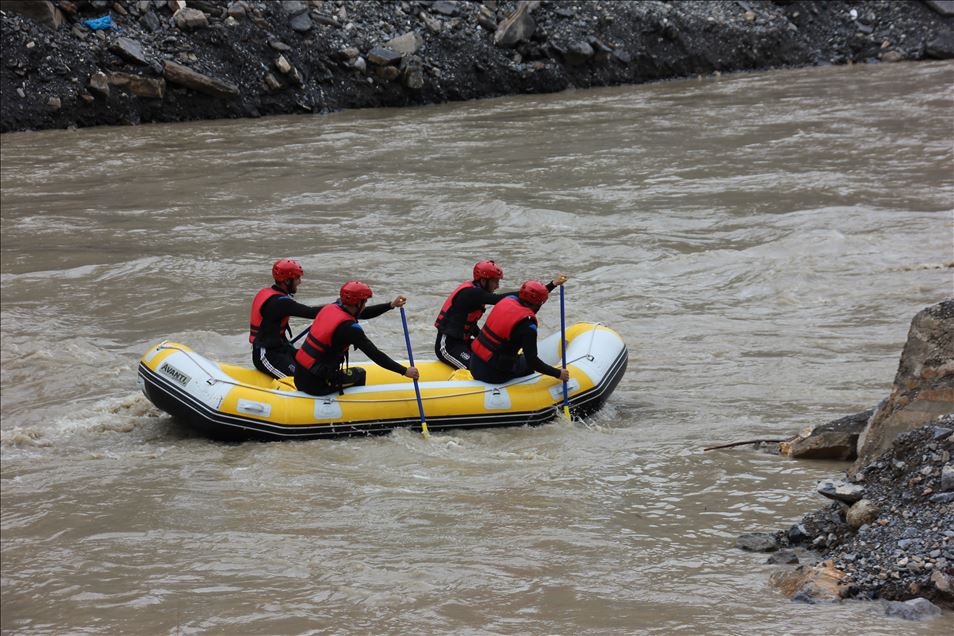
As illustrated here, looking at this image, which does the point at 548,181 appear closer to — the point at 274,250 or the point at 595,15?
the point at 274,250

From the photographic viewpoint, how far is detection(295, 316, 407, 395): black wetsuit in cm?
747

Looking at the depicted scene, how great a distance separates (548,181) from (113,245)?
646cm

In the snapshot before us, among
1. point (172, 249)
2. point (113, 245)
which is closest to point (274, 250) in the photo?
point (172, 249)

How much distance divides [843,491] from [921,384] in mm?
754

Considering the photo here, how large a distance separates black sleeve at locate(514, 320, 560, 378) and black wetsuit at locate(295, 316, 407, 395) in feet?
2.83

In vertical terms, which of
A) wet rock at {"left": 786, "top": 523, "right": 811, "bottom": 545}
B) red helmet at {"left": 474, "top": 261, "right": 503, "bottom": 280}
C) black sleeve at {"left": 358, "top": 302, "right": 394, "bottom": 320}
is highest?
red helmet at {"left": 474, "top": 261, "right": 503, "bottom": 280}

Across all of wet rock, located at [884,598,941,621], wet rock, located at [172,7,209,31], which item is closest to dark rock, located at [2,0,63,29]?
wet rock, located at [172,7,209,31]

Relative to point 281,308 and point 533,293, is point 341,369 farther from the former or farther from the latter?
point 533,293

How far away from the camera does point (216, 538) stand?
5.78 metres

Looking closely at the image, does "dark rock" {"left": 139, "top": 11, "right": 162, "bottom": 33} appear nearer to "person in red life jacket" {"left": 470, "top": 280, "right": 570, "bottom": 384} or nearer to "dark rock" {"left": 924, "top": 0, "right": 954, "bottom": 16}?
"person in red life jacket" {"left": 470, "top": 280, "right": 570, "bottom": 384}

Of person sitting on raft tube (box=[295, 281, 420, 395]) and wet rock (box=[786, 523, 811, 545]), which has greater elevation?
person sitting on raft tube (box=[295, 281, 420, 395])

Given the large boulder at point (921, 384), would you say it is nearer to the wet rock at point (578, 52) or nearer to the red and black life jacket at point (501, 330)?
the red and black life jacket at point (501, 330)

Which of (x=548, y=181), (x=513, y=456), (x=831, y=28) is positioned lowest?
(x=513, y=456)

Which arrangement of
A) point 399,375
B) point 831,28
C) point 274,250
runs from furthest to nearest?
point 831,28 → point 274,250 → point 399,375
